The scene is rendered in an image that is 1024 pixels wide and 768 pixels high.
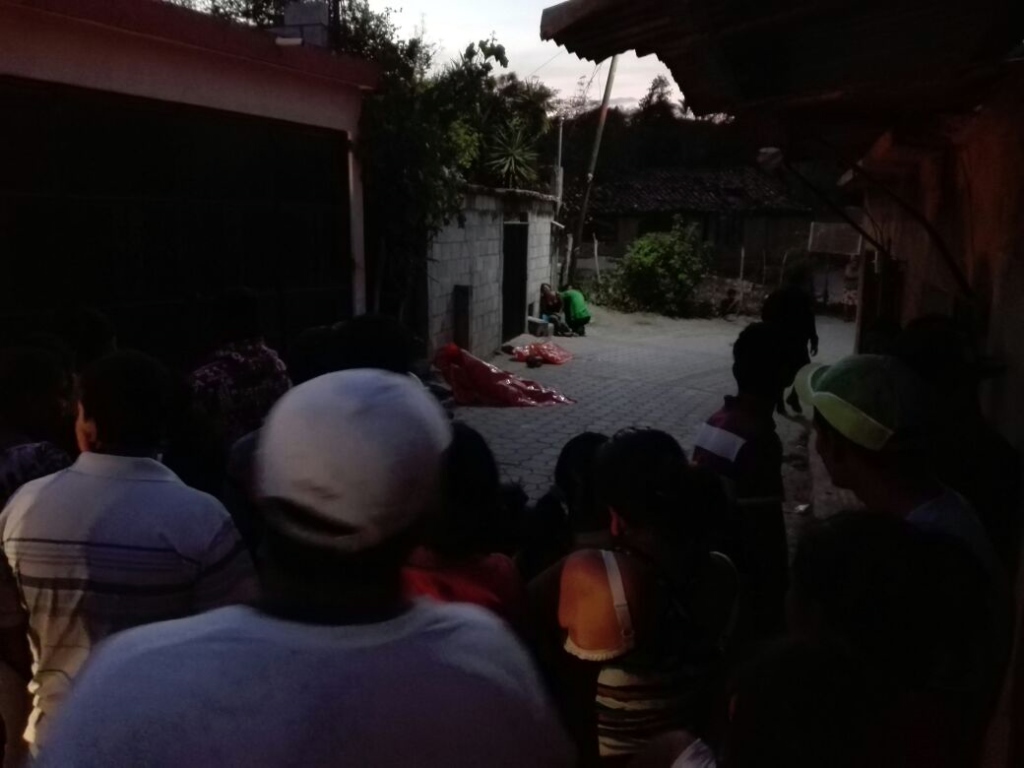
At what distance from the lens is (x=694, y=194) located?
109 ft

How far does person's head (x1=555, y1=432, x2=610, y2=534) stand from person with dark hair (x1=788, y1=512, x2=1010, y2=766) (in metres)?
0.72

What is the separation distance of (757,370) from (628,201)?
30911 mm

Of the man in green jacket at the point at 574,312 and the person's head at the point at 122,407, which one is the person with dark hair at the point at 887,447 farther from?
the man in green jacket at the point at 574,312

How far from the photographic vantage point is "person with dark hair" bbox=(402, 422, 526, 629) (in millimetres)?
1885

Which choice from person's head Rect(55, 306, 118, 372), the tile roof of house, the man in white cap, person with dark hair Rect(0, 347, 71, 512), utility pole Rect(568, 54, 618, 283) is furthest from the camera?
the tile roof of house

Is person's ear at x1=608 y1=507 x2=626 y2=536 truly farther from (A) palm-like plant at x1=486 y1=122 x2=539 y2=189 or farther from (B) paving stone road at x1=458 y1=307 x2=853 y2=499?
(A) palm-like plant at x1=486 y1=122 x2=539 y2=189

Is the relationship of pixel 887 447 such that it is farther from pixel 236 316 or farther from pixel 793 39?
pixel 236 316

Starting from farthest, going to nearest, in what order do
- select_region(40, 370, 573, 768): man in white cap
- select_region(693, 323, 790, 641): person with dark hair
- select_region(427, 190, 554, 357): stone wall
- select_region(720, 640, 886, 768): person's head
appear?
select_region(427, 190, 554, 357): stone wall
select_region(693, 323, 790, 641): person with dark hair
select_region(720, 640, 886, 768): person's head
select_region(40, 370, 573, 768): man in white cap

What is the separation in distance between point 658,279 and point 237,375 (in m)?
20.6

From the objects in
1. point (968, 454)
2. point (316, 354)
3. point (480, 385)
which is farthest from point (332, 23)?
point (968, 454)

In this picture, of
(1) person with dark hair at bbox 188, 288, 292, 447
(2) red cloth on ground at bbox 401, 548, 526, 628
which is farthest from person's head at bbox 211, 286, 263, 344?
(2) red cloth on ground at bbox 401, 548, 526, 628

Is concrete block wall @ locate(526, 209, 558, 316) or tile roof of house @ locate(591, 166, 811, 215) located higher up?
tile roof of house @ locate(591, 166, 811, 215)

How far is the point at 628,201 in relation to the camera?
3303cm

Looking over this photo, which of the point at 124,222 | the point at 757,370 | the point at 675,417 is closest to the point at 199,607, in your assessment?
the point at 757,370
